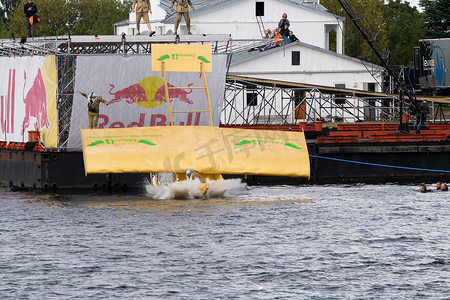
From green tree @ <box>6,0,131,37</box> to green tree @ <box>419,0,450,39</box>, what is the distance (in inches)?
1869

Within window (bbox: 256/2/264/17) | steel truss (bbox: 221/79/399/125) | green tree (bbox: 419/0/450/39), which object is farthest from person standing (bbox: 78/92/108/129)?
green tree (bbox: 419/0/450/39)

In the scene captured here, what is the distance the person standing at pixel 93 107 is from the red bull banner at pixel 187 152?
179 inches

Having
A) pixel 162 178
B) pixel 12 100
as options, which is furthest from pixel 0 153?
pixel 162 178

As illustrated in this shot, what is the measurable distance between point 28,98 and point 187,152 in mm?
12205

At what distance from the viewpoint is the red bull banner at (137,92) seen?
44875mm

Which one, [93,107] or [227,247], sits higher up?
[93,107]

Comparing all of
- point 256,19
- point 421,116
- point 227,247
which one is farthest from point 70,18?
point 227,247

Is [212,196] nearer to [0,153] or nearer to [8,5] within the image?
[0,153]

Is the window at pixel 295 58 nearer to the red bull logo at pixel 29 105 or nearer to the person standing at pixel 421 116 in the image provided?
the person standing at pixel 421 116

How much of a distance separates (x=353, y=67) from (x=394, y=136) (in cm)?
2938

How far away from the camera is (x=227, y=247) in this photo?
100 feet

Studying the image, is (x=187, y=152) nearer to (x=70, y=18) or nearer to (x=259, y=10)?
(x=259, y=10)

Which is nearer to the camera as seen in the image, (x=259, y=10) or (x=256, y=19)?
(x=259, y=10)

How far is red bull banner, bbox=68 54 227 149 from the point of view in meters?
44.9
